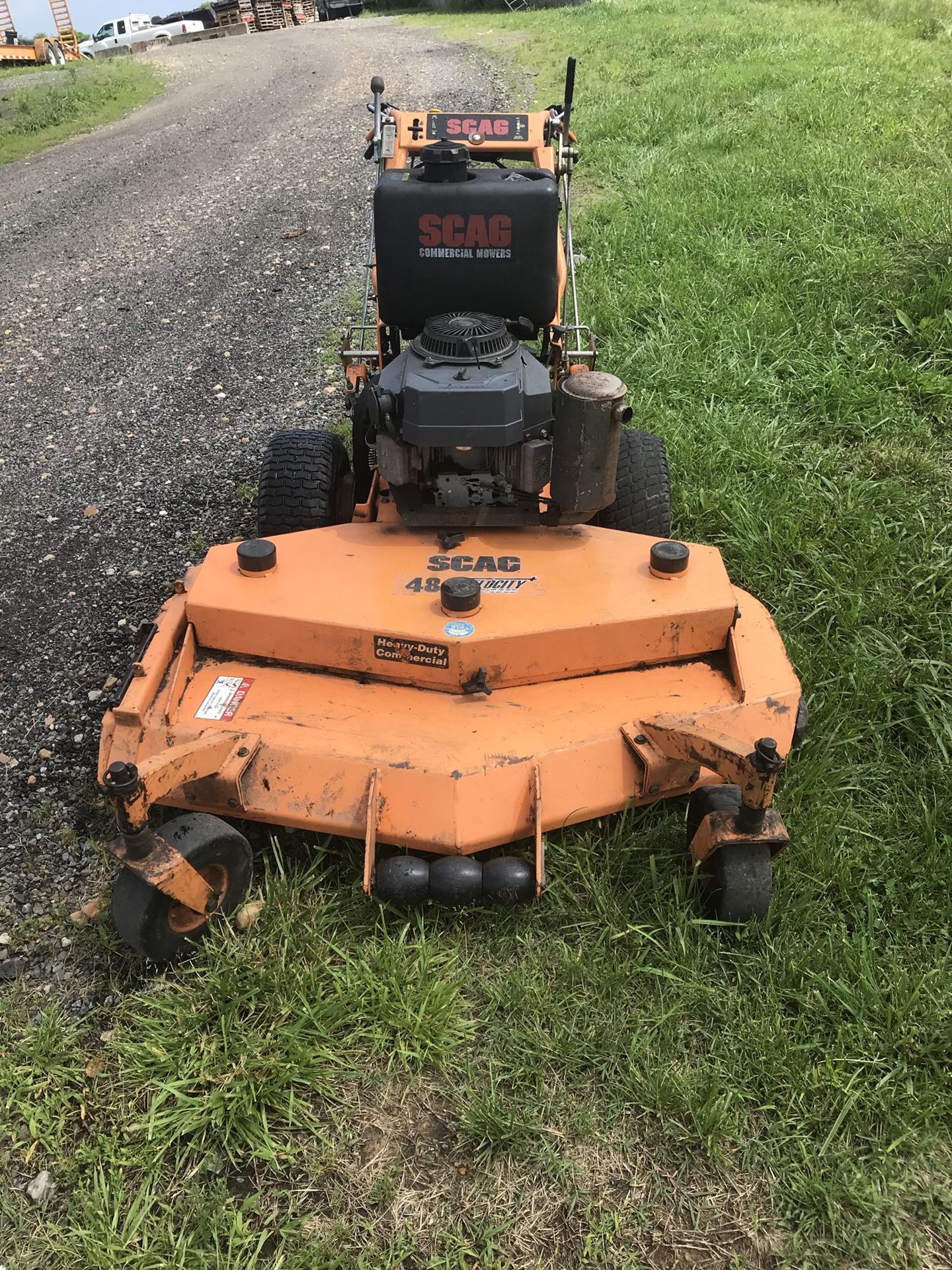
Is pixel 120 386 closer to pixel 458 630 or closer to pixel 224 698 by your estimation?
pixel 224 698

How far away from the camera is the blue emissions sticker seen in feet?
9.29

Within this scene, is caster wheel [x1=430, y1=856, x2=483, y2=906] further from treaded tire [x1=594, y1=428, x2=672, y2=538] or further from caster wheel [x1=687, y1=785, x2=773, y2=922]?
treaded tire [x1=594, y1=428, x2=672, y2=538]

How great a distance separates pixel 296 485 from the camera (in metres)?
3.62

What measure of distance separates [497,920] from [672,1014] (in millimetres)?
528

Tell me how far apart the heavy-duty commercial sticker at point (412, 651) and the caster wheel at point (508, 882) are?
2.02 feet

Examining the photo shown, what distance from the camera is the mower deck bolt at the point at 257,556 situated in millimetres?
3096

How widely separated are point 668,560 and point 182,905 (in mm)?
1704

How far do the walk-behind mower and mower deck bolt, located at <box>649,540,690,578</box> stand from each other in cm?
1

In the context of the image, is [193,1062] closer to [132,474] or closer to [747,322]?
[132,474]

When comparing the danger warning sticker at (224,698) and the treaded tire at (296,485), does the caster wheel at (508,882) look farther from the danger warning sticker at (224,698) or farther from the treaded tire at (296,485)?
the treaded tire at (296,485)

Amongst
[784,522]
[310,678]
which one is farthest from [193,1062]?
[784,522]

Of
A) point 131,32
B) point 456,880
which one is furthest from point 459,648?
point 131,32

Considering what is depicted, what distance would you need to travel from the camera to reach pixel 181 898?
2.43 m

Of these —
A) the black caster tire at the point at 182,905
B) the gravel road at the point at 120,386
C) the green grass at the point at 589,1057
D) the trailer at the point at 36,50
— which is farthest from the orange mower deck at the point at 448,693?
the trailer at the point at 36,50
